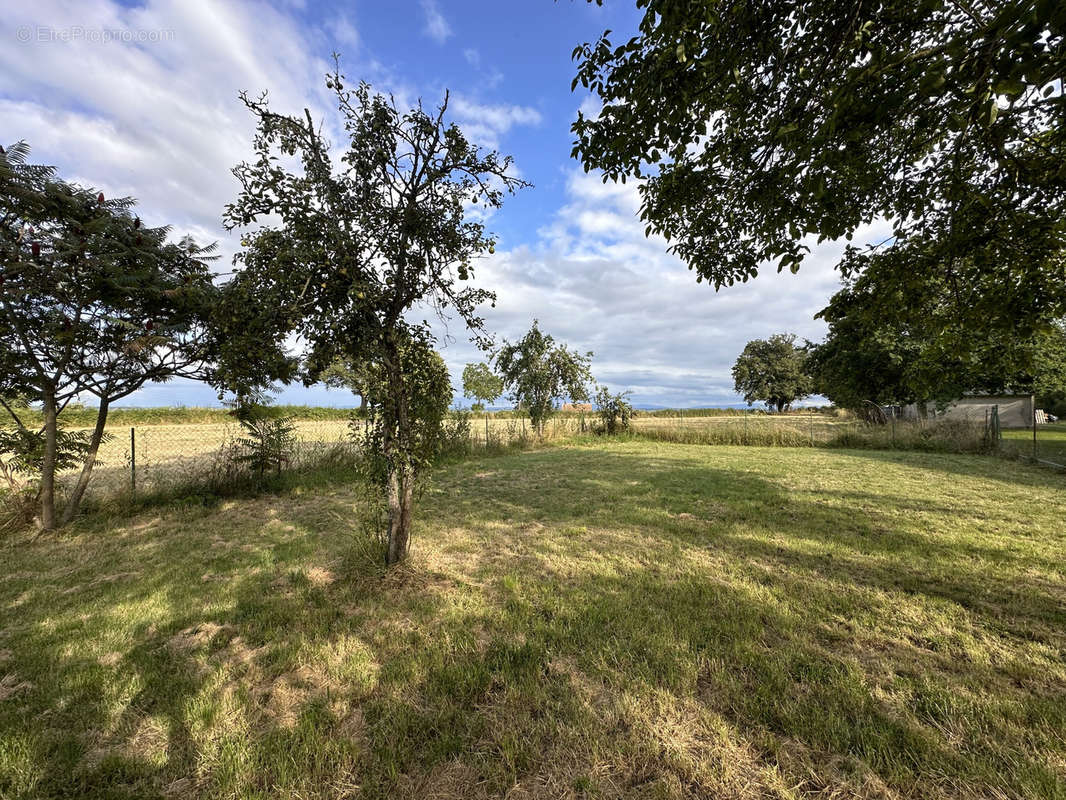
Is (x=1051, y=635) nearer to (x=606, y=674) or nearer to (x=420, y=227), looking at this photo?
(x=606, y=674)

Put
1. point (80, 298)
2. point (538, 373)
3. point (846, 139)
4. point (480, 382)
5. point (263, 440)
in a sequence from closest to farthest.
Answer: point (846, 139) < point (80, 298) < point (263, 440) < point (538, 373) < point (480, 382)

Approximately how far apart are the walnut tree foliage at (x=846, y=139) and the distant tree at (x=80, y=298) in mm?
6320

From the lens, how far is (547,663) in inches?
105

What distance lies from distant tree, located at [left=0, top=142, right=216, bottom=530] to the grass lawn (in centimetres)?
216

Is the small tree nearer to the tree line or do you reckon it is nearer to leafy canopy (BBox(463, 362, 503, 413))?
leafy canopy (BBox(463, 362, 503, 413))

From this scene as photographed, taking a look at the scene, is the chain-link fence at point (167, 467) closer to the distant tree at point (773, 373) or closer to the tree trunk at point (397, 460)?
the tree trunk at point (397, 460)

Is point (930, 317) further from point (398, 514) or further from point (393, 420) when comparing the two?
point (398, 514)

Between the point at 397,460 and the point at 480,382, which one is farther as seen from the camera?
the point at 480,382

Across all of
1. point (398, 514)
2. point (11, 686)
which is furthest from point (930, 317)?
point (11, 686)

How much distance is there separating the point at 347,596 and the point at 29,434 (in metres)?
5.96

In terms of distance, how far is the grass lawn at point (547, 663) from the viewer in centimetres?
187

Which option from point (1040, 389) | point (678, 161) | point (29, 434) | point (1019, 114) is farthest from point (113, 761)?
point (1040, 389)

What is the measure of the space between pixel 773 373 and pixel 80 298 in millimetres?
58846

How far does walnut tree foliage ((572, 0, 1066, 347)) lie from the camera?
2.63 meters
